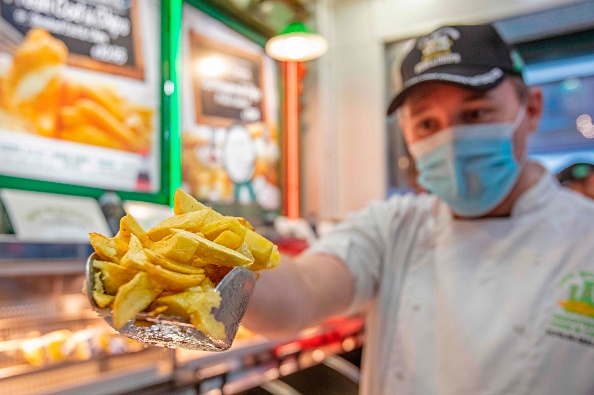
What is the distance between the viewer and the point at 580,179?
2.47 m

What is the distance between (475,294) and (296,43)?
212cm

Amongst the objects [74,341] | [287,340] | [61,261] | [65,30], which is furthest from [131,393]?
[65,30]

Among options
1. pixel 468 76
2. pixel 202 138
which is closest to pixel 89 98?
pixel 202 138

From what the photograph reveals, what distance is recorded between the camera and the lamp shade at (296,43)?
2.91 metres

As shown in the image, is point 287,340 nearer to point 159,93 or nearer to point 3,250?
point 3,250

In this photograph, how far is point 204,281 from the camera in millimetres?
616

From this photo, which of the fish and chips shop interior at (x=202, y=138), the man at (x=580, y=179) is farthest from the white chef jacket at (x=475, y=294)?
the man at (x=580, y=179)

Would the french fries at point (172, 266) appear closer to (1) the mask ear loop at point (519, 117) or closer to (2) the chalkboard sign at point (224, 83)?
(1) the mask ear loop at point (519, 117)

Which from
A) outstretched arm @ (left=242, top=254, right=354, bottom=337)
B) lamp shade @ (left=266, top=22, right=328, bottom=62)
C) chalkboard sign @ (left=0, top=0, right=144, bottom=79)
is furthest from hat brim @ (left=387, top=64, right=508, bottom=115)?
chalkboard sign @ (left=0, top=0, right=144, bottom=79)

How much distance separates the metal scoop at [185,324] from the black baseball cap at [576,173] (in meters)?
2.39

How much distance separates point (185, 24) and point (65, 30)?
90 centimetres

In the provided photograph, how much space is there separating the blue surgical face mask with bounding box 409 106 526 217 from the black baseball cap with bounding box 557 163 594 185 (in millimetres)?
1262

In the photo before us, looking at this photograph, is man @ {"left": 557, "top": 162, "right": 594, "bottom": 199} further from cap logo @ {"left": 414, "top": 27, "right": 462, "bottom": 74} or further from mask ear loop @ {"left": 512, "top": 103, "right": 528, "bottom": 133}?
cap logo @ {"left": 414, "top": 27, "right": 462, "bottom": 74}

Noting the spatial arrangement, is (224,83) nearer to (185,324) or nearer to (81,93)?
(81,93)
